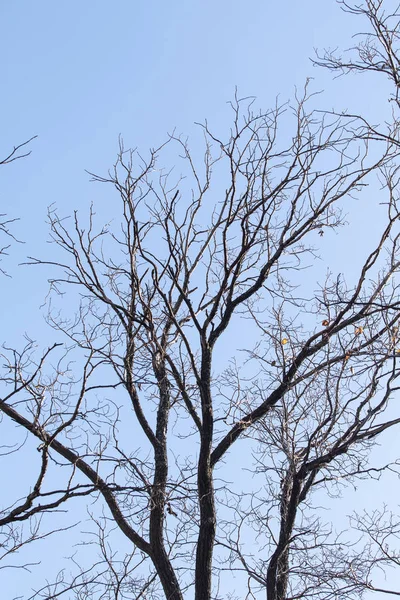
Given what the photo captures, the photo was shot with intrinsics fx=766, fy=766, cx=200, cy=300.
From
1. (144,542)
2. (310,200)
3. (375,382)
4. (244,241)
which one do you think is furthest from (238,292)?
(144,542)

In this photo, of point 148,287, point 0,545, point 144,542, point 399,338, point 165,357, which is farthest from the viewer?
point 148,287

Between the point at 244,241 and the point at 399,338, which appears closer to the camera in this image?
the point at 399,338

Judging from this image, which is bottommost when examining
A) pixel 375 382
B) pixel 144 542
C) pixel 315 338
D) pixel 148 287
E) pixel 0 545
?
pixel 0 545

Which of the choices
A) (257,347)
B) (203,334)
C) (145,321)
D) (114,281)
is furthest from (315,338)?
(114,281)

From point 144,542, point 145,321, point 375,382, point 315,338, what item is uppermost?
point 145,321

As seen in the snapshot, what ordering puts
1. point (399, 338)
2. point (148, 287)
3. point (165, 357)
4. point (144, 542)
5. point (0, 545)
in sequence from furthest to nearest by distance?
point (148, 287), point (165, 357), point (144, 542), point (399, 338), point (0, 545)

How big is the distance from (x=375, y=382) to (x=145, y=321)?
2420 millimetres

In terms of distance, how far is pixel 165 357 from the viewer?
303 inches

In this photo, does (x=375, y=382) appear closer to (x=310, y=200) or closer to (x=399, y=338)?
(x=399, y=338)

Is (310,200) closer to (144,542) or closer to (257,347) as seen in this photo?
(257,347)

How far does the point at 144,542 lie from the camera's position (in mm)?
7188

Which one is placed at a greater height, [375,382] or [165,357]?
[165,357]

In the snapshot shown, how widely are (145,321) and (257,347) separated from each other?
1.17 m

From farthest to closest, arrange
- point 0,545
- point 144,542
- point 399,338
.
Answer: point 144,542
point 399,338
point 0,545
